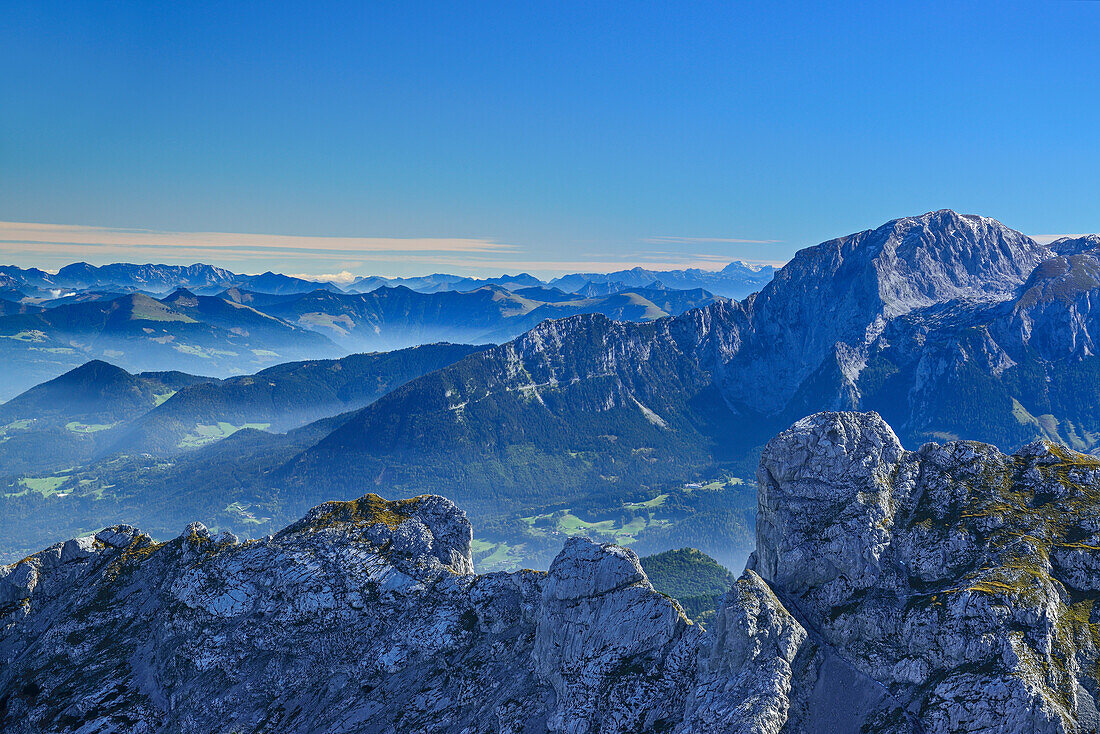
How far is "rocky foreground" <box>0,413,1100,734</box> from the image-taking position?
5159 cm

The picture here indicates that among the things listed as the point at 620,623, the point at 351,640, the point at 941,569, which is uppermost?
the point at 941,569

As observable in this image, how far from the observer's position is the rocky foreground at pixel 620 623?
51.6 m

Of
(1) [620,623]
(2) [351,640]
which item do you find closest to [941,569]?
(1) [620,623]

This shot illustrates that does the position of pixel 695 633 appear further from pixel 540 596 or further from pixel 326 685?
pixel 326 685

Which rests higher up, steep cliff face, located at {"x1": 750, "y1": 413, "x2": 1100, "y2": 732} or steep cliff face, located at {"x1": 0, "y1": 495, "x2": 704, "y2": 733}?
steep cliff face, located at {"x1": 750, "y1": 413, "x2": 1100, "y2": 732}

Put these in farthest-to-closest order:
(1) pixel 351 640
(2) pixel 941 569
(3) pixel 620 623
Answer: (1) pixel 351 640 → (3) pixel 620 623 → (2) pixel 941 569

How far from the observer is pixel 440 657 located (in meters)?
71.9

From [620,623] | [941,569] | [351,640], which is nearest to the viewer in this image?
[941,569]

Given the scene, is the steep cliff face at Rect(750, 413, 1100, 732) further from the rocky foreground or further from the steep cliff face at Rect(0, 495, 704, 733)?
the steep cliff face at Rect(0, 495, 704, 733)

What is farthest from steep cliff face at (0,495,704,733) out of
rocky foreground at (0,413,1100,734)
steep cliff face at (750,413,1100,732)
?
steep cliff face at (750,413,1100,732)

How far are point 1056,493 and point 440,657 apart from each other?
64.1 meters

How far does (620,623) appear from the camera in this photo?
2549 inches

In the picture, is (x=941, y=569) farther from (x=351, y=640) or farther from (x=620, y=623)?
(x=351, y=640)

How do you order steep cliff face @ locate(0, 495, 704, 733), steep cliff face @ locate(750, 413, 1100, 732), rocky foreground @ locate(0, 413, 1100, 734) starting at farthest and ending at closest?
steep cliff face @ locate(0, 495, 704, 733) < rocky foreground @ locate(0, 413, 1100, 734) < steep cliff face @ locate(750, 413, 1100, 732)
